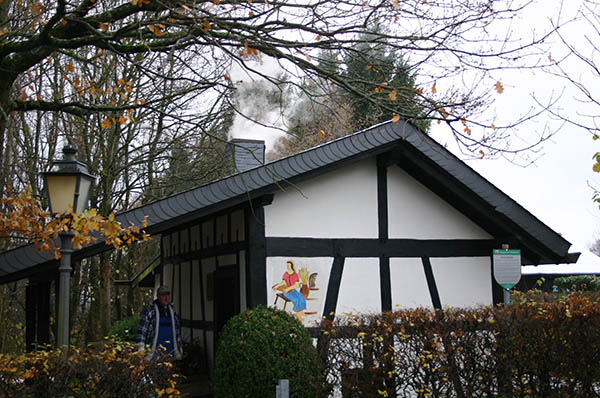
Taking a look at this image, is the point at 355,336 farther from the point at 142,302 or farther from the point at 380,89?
the point at 142,302

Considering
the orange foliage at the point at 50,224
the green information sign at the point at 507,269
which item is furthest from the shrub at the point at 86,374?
the green information sign at the point at 507,269

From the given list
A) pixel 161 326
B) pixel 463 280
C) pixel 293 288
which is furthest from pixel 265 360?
pixel 463 280

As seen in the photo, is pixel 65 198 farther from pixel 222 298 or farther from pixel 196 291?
pixel 196 291

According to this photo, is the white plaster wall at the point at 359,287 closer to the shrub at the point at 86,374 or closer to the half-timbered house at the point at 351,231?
the half-timbered house at the point at 351,231

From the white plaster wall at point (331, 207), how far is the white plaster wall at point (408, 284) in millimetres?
696

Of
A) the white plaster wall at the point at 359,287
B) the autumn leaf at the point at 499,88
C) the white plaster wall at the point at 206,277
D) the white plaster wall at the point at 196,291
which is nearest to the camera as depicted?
the autumn leaf at the point at 499,88

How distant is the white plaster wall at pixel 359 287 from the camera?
9703 millimetres

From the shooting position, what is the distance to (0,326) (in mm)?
16656

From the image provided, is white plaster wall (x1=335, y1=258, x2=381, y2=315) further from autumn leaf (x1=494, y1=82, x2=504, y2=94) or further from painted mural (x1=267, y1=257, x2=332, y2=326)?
autumn leaf (x1=494, y1=82, x2=504, y2=94)

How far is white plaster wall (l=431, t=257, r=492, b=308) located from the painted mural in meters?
2.14

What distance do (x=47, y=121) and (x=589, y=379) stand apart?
44.8 ft

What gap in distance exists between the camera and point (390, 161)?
33.0 ft

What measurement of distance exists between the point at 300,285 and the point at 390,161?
8.19 feet

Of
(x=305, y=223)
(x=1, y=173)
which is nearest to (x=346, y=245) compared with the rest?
(x=305, y=223)
